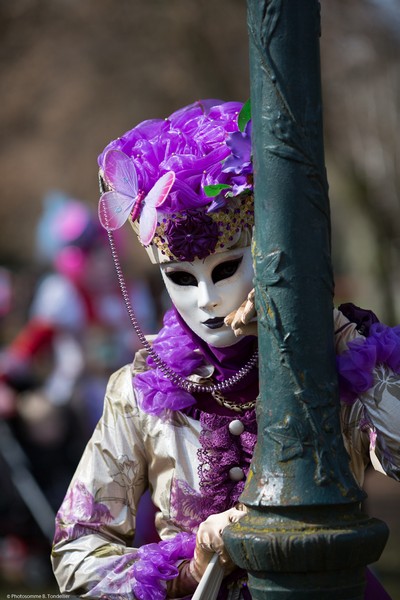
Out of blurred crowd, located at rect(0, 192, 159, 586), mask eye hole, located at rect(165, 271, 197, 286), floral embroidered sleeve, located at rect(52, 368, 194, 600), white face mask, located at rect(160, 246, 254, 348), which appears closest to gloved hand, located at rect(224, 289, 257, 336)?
white face mask, located at rect(160, 246, 254, 348)

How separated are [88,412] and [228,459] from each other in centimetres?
451

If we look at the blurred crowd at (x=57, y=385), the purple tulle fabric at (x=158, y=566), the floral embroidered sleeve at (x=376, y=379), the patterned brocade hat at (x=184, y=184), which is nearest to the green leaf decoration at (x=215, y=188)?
the patterned brocade hat at (x=184, y=184)

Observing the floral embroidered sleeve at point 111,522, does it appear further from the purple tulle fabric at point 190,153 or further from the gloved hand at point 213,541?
the purple tulle fabric at point 190,153

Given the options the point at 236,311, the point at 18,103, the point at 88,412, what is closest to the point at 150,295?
the point at 88,412

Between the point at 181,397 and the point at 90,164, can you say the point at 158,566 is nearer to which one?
the point at 181,397

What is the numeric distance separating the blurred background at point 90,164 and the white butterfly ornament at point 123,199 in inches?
151

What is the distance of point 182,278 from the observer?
341 centimetres

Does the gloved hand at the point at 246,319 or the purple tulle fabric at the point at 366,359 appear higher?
the gloved hand at the point at 246,319

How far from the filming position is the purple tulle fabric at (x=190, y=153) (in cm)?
331

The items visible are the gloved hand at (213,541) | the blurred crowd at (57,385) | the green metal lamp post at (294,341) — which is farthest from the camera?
the blurred crowd at (57,385)

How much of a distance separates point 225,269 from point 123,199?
345 millimetres

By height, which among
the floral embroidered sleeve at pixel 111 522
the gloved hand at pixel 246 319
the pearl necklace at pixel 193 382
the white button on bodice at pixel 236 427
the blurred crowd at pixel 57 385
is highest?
the gloved hand at pixel 246 319

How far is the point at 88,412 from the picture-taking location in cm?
781

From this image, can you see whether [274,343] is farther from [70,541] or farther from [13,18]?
[13,18]
